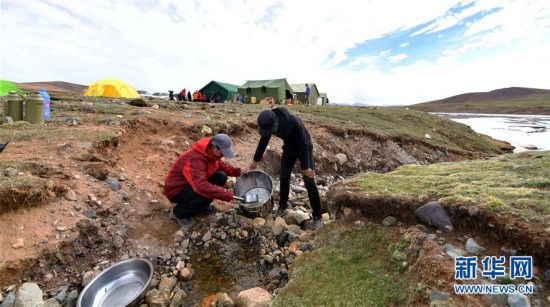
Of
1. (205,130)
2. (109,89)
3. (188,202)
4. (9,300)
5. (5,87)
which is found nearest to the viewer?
(9,300)

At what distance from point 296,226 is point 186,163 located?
6.59 feet

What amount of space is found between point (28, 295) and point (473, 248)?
454 cm

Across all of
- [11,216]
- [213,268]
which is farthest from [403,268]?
[11,216]

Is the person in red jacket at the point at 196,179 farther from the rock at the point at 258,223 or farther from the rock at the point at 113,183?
the rock at the point at 113,183

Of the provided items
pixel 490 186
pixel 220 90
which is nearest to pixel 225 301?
pixel 490 186

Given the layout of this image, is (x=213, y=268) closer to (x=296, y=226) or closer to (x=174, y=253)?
(x=174, y=253)

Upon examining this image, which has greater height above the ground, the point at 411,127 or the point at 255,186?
the point at 411,127

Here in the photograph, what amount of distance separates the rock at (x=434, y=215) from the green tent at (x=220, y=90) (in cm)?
2588

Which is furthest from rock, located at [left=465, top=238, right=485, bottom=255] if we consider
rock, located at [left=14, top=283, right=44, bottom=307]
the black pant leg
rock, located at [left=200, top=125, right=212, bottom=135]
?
rock, located at [left=200, top=125, right=212, bottom=135]

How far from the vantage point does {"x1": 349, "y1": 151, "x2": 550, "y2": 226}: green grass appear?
3105mm

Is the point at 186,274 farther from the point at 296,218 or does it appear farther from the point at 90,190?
the point at 90,190

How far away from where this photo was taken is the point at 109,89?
1786 cm

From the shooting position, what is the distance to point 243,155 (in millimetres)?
7473

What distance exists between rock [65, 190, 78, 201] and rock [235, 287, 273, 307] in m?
2.81
